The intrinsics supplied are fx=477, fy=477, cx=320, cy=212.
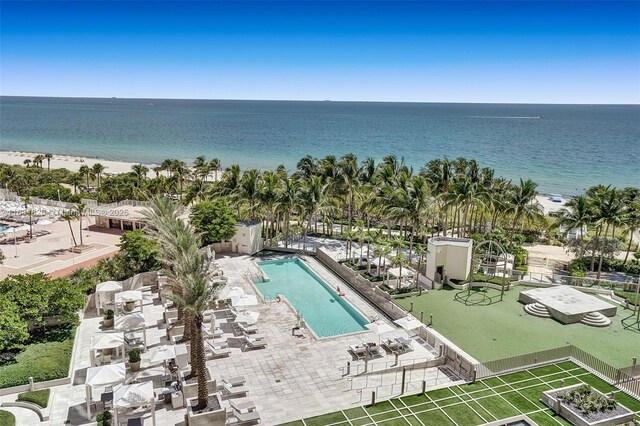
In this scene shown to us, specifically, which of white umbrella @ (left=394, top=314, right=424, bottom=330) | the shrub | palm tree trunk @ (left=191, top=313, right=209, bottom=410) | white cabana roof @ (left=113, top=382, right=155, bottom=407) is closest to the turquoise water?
white umbrella @ (left=394, top=314, right=424, bottom=330)

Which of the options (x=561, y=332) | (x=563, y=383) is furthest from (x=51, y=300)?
(x=561, y=332)

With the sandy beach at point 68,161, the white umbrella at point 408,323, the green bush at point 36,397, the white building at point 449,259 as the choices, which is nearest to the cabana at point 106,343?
the green bush at point 36,397

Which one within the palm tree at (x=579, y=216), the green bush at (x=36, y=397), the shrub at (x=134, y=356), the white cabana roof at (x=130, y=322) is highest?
the palm tree at (x=579, y=216)

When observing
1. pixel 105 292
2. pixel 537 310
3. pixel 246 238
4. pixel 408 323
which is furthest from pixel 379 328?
pixel 246 238

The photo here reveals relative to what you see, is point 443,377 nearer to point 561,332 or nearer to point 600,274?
point 561,332

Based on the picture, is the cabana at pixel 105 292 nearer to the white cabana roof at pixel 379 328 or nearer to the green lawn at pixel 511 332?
the white cabana roof at pixel 379 328

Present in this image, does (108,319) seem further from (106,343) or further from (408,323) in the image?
(408,323)
